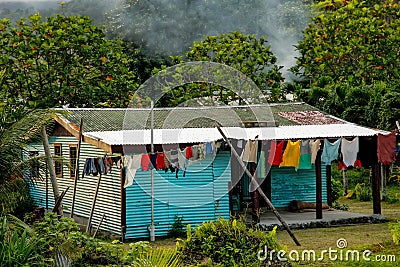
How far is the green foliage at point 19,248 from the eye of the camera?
8.58m

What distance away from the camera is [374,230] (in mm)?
15312

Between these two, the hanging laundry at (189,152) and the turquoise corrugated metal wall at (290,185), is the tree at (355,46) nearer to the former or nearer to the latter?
the turquoise corrugated metal wall at (290,185)

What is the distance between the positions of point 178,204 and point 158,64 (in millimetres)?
20445

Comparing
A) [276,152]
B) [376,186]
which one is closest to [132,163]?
[276,152]

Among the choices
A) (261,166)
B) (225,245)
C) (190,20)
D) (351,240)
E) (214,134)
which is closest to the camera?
(225,245)

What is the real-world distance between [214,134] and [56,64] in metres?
8.93

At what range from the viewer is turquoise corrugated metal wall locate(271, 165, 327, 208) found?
18062mm

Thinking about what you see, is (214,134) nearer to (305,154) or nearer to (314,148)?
(305,154)

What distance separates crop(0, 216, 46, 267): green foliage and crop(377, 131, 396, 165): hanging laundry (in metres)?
8.65

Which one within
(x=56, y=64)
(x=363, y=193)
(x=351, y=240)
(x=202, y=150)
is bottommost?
(x=351, y=240)

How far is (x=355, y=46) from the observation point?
82.6 feet

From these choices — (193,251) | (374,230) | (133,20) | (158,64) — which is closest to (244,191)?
(374,230)

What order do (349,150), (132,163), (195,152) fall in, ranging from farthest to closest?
(349,150) → (195,152) → (132,163)

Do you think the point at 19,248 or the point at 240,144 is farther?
the point at 240,144
